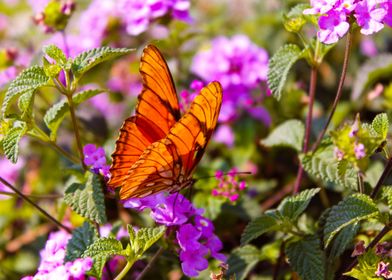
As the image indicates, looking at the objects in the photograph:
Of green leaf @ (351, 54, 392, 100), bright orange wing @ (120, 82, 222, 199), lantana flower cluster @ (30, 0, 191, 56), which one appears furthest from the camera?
green leaf @ (351, 54, 392, 100)

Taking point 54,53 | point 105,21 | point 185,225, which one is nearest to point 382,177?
point 185,225

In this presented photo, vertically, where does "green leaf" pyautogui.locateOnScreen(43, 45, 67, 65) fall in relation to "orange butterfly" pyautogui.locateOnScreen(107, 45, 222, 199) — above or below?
above

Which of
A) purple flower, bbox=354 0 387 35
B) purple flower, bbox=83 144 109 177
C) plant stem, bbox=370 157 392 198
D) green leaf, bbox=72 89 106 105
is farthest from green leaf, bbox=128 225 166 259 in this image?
purple flower, bbox=354 0 387 35

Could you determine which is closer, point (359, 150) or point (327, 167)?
point (359, 150)

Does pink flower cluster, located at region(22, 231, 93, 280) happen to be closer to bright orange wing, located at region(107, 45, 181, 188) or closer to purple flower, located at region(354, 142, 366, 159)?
bright orange wing, located at region(107, 45, 181, 188)

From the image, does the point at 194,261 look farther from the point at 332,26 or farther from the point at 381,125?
the point at 332,26

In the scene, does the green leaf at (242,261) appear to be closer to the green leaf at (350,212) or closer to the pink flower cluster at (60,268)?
the green leaf at (350,212)
